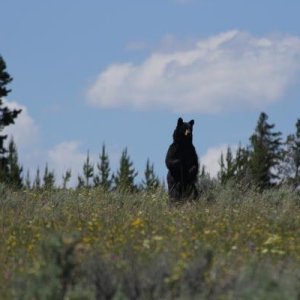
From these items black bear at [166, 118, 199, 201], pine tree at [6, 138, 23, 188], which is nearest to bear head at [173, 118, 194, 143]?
black bear at [166, 118, 199, 201]

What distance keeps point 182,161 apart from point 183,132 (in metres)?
0.59

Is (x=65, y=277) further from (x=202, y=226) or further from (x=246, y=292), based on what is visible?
(x=202, y=226)

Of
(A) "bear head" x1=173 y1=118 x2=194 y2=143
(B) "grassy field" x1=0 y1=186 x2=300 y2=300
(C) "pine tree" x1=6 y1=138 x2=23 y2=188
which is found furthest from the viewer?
(C) "pine tree" x1=6 y1=138 x2=23 y2=188

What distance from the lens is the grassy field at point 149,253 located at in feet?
22.1

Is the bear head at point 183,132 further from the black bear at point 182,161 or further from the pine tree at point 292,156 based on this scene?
the pine tree at point 292,156

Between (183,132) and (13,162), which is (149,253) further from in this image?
(13,162)

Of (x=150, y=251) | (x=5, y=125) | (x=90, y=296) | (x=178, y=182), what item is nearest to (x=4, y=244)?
(x=150, y=251)

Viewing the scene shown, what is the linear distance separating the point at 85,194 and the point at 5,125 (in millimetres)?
51636

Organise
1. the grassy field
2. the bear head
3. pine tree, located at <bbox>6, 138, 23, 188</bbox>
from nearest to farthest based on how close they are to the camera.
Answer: the grassy field
the bear head
pine tree, located at <bbox>6, 138, 23, 188</bbox>

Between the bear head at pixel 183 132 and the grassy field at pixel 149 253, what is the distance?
4219 millimetres

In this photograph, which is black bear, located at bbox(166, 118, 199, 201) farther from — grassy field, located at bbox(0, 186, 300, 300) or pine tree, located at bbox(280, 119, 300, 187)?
pine tree, located at bbox(280, 119, 300, 187)

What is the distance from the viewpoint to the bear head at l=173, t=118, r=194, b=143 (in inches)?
655

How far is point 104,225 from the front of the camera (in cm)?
1013

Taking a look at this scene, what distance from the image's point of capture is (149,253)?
26.1 ft
